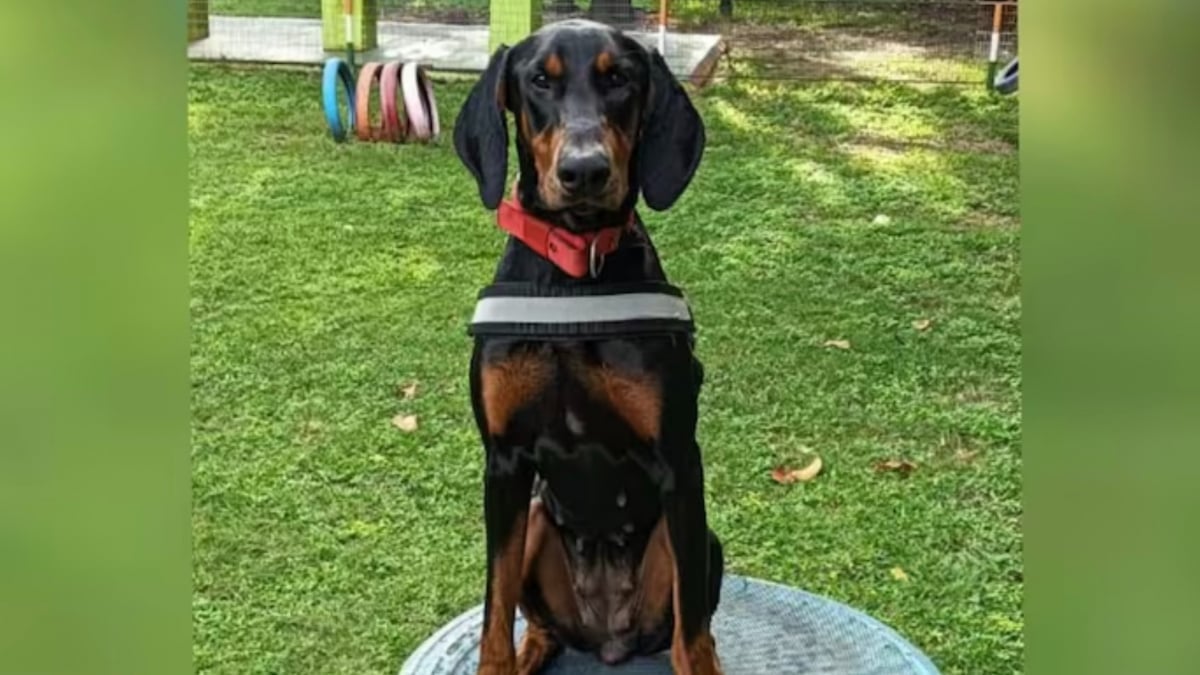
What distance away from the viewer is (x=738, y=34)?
9.39m

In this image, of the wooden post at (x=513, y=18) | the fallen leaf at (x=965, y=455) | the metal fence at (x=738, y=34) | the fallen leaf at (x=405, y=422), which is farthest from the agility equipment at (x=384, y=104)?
the fallen leaf at (x=965, y=455)

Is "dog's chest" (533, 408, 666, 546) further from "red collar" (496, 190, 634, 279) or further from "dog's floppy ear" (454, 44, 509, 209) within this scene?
"dog's floppy ear" (454, 44, 509, 209)

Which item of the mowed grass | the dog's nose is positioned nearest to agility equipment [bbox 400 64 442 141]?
the mowed grass

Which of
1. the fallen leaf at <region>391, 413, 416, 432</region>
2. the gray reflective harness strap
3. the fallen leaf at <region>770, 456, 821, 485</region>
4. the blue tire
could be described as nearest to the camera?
the gray reflective harness strap

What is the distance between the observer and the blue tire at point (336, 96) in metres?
6.51

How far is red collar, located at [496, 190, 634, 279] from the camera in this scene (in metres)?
2.29

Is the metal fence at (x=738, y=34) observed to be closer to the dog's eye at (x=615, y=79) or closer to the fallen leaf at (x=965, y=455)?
the fallen leaf at (x=965, y=455)

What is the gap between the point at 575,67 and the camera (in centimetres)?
219

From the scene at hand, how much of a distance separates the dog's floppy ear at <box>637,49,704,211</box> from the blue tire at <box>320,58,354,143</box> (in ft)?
14.2

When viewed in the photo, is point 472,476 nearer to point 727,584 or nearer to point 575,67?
point 727,584

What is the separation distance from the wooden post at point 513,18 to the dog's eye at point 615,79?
5474 millimetres

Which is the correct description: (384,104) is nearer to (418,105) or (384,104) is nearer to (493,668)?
(418,105)
